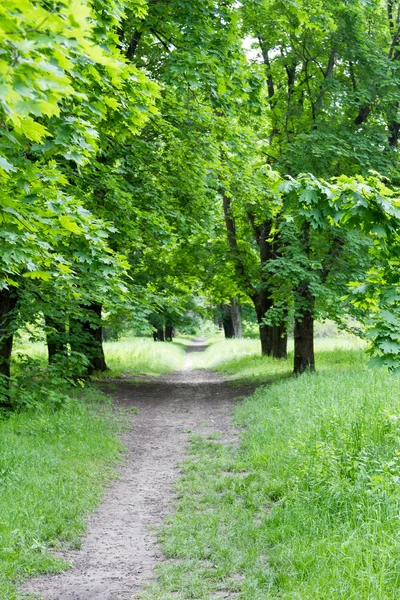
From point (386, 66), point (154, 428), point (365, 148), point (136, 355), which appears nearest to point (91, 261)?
point (154, 428)

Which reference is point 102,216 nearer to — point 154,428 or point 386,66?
point 154,428

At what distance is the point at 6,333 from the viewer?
9961mm

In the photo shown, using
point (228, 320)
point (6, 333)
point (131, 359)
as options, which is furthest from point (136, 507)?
point (228, 320)

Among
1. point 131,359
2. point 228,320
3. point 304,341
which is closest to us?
point 304,341

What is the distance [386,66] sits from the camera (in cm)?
1293

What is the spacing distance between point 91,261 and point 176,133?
5.88 m

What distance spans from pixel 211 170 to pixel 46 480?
793 centimetres

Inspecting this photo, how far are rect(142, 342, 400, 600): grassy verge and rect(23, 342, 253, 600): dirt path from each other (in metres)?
0.26

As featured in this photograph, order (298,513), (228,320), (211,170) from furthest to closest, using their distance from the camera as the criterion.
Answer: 1. (228,320)
2. (211,170)
3. (298,513)

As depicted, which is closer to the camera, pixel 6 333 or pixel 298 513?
pixel 298 513

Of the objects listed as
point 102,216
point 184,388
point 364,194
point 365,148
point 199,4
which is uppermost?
point 199,4

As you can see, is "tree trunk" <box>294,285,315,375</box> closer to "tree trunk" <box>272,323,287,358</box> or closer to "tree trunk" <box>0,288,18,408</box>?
"tree trunk" <box>272,323,287,358</box>

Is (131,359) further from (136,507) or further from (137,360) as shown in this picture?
(136,507)

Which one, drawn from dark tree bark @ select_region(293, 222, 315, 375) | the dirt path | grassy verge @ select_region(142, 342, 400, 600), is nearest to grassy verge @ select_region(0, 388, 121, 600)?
the dirt path
